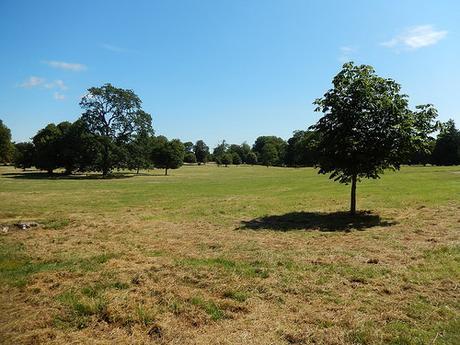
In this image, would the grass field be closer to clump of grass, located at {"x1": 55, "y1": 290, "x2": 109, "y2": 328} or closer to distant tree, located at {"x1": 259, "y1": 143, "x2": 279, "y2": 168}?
clump of grass, located at {"x1": 55, "y1": 290, "x2": 109, "y2": 328}

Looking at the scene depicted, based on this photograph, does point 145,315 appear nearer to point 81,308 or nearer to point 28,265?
point 81,308

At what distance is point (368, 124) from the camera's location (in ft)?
61.4

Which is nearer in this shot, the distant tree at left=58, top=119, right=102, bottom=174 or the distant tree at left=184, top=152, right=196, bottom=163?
the distant tree at left=58, top=119, right=102, bottom=174

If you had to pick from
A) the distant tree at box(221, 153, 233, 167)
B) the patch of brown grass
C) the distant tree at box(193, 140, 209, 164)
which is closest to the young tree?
the patch of brown grass

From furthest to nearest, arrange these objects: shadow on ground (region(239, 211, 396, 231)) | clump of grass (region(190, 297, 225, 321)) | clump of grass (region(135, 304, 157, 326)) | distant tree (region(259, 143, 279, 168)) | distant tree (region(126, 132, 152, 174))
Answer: distant tree (region(259, 143, 279, 168)), distant tree (region(126, 132, 152, 174)), shadow on ground (region(239, 211, 396, 231)), clump of grass (region(190, 297, 225, 321)), clump of grass (region(135, 304, 157, 326))

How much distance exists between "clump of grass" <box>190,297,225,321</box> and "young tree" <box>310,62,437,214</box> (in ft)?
41.3

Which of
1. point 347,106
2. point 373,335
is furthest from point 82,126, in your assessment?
point 373,335

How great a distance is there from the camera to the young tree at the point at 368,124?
60.2ft

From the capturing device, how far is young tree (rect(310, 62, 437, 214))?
1834 centimetres

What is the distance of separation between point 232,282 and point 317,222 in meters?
10.1

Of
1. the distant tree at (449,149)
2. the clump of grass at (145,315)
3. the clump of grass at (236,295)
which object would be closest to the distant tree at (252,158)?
the distant tree at (449,149)

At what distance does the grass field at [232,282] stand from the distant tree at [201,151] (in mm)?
162917

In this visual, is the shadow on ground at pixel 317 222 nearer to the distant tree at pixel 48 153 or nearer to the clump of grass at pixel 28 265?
the clump of grass at pixel 28 265

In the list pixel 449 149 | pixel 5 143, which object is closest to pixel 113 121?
pixel 5 143
